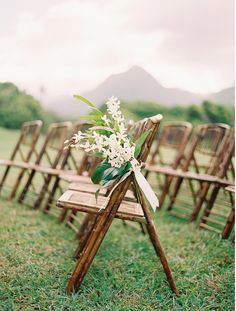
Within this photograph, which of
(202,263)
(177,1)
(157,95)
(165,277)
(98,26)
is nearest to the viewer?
(165,277)

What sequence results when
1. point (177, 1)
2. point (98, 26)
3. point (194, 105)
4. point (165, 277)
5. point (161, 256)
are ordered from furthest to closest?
point (194, 105)
point (98, 26)
point (177, 1)
point (165, 277)
point (161, 256)

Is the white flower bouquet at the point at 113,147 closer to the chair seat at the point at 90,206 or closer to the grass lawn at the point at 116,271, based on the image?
the chair seat at the point at 90,206

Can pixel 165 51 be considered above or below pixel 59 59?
above

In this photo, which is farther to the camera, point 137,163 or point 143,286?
point 143,286

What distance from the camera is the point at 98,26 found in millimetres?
14078

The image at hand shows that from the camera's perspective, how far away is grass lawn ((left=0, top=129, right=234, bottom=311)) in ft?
6.93

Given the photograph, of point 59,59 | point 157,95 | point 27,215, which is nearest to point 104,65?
point 59,59

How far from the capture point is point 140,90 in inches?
810

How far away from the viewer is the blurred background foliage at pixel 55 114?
16.2 m

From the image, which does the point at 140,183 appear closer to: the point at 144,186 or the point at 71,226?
the point at 144,186

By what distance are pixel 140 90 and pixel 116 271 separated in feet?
60.8

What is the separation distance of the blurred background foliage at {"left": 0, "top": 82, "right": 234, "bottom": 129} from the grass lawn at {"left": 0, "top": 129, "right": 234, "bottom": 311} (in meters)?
12.3

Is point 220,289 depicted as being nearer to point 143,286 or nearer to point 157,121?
point 143,286

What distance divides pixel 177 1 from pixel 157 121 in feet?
31.9
